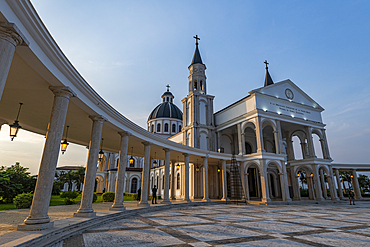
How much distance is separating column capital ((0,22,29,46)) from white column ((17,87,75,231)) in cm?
258

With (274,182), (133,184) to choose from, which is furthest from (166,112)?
(274,182)

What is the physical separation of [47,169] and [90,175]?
329 centimetres

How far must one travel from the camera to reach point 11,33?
4797 millimetres

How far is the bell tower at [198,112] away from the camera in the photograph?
31.3 meters

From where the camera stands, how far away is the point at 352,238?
6.93 metres

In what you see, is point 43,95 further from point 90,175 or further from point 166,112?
point 166,112

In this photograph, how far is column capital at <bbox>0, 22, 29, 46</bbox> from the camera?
15.4ft

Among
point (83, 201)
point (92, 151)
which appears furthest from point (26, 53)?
point (83, 201)

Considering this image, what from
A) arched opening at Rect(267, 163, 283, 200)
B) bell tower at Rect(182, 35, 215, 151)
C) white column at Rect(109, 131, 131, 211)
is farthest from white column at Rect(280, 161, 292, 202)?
white column at Rect(109, 131, 131, 211)

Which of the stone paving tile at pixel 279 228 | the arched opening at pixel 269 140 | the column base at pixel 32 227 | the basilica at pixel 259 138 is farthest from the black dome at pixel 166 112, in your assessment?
the column base at pixel 32 227

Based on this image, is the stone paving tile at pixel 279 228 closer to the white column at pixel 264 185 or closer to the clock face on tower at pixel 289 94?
the white column at pixel 264 185

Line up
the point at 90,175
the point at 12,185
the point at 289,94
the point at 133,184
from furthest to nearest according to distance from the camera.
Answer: the point at 133,184, the point at 289,94, the point at 12,185, the point at 90,175

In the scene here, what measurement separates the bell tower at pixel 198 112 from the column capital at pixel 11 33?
2645 centimetres

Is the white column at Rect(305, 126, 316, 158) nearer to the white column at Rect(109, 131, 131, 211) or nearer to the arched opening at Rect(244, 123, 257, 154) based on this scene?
the arched opening at Rect(244, 123, 257, 154)
